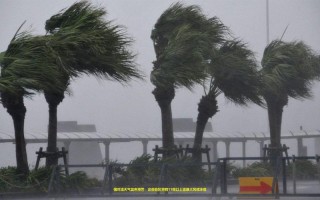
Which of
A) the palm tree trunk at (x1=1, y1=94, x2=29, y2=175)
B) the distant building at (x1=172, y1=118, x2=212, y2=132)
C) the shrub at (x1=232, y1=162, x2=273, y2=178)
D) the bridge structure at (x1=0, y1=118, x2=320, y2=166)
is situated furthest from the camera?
the distant building at (x1=172, y1=118, x2=212, y2=132)

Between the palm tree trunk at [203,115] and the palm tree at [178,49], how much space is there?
0.59 m

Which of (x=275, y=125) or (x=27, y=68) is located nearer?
(x=27, y=68)

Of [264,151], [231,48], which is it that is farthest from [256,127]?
[231,48]

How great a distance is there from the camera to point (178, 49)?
15.7 metres

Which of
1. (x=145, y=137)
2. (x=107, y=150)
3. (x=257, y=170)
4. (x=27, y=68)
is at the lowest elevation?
(x=257, y=170)

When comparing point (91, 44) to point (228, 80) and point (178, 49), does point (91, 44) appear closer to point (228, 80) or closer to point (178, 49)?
point (178, 49)

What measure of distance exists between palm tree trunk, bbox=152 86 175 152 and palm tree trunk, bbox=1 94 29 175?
2588mm

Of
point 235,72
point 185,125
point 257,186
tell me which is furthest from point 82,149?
point 257,186

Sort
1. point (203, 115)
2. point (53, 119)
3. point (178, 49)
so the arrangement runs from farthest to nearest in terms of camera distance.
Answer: point (203, 115) < point (53, 119) < point (178, 49)

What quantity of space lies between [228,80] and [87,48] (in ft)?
8.78

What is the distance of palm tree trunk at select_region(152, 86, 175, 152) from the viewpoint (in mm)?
16531

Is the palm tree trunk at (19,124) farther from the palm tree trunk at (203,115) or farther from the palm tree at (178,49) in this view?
the palm tree trunk at (203,115)

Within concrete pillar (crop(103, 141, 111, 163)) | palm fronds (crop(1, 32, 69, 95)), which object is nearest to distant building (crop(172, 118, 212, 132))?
concrete pillar (crop(103, 141, 111, 163))

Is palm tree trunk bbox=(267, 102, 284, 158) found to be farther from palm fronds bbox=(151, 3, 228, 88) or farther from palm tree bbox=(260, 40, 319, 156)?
palm fronds bbox=(151, 3, 228, 88)
